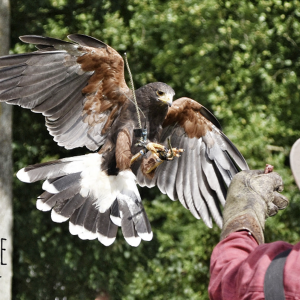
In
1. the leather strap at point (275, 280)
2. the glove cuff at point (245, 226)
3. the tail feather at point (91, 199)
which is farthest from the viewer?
the tail feather at point (91, 199)

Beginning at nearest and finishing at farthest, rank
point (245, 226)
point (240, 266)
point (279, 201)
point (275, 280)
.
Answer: point (275, 280) → point (240, 266) → point (245, 226) → point (279, 201)

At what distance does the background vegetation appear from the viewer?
704 centimetres

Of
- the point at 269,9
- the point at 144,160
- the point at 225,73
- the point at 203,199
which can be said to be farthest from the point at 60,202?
the point at 269,9

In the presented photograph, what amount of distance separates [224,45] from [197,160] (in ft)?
10.8

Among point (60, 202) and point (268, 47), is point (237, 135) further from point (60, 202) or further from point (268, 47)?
point (60, 202)

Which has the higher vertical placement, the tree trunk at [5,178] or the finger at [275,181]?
the finger at [275,181]

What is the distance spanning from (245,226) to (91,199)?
2579 millimetres

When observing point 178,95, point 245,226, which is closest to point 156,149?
point 245,226

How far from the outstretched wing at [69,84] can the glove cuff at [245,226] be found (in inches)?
93.1

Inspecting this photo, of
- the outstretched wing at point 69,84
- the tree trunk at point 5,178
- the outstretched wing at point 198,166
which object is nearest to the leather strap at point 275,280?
the outstretched wing at point 69,84

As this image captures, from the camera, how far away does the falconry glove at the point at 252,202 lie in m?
2.08

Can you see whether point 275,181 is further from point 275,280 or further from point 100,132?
point 100,132

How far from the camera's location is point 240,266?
179 cm

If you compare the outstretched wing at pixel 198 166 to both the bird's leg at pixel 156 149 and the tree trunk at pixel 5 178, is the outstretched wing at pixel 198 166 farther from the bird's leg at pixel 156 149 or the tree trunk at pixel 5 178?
the tree trunk at pixel 5 178
